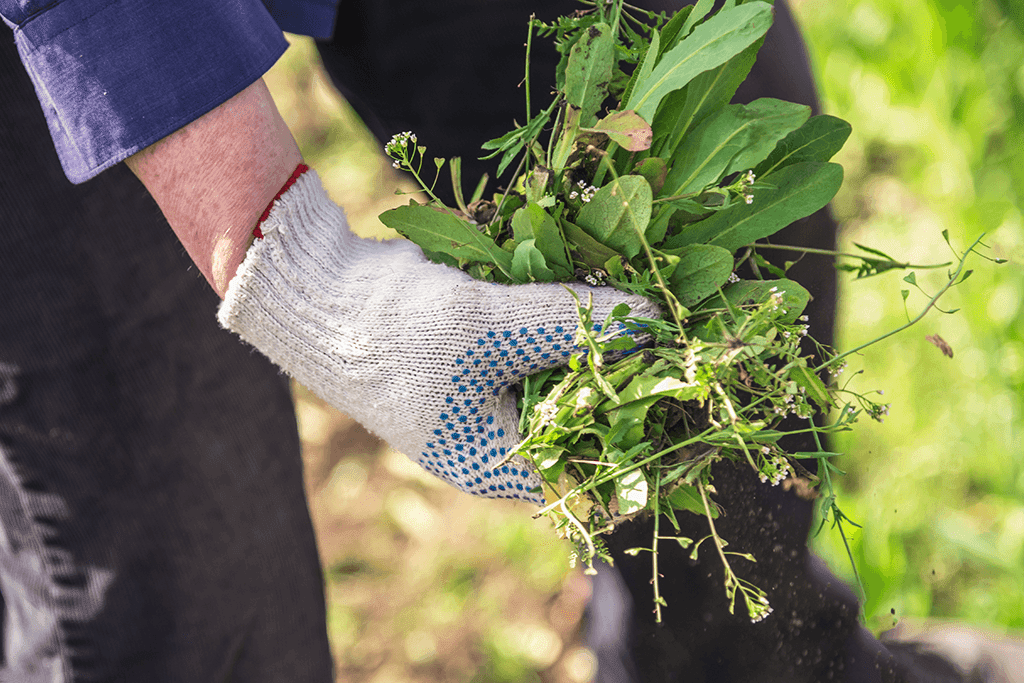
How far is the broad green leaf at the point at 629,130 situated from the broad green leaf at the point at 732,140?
0.22 ft

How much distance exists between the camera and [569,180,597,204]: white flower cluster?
47 centimetres

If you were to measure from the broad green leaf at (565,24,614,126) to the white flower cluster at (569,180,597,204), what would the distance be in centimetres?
6

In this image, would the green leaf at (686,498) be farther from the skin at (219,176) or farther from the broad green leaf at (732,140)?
the skin at (219,176)

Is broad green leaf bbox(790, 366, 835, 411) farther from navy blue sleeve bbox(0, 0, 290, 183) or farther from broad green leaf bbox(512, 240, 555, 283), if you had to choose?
navy blue sleeve bbox(0, 0, 290, 183)

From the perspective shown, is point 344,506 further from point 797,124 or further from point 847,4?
point 847,4

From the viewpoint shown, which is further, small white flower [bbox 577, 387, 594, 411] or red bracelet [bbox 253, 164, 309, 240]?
red bracelet [bbox 253, 164, 309, 240]

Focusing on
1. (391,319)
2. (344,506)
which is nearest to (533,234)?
(391,319)

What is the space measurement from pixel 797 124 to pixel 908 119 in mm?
1195

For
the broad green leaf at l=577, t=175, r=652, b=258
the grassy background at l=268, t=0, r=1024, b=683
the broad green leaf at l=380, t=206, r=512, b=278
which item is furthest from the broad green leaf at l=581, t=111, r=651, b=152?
the grassy background at l=268, t=0, r=1024, b=683

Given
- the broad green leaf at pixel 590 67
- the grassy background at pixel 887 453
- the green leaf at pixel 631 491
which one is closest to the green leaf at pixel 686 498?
the green leaf at pixel 631 491

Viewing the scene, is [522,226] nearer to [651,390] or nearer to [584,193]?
[584,193]

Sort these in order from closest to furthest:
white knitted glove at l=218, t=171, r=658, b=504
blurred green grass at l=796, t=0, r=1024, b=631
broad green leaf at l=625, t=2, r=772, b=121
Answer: broad green leaf at l=625, t=2, r=772, b=121, white knitted glove at l=218, t=171, r=658, b=504, blurred green grass at l=796, t=0, r=1024, b=631

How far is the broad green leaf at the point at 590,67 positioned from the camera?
0.44 meters

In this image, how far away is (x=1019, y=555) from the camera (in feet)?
3.71
